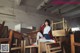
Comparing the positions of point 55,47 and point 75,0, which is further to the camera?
point 75,0

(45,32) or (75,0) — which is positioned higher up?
(75,0)

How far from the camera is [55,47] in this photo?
3.46 m

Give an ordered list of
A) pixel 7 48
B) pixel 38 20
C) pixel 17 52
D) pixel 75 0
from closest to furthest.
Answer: pixel 7 48
pixel 17 52
pixel 75 0
pixel 38 20

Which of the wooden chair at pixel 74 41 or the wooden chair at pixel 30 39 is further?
the wooden chair at pixel 30 39

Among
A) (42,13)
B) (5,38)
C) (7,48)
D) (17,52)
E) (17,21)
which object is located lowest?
(17,52)

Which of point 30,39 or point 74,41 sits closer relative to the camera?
point 74,41

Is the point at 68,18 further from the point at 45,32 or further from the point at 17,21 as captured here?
the point at 45,32

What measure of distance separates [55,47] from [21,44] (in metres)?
0.96

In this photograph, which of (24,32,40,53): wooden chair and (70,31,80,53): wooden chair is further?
(24,32,40,53): wooden chair

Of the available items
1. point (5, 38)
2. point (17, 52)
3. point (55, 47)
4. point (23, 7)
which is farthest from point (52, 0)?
point (5, 38)

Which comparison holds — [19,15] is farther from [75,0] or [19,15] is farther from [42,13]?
[75,0]

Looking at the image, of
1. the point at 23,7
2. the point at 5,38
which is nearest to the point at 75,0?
the point at 23,7

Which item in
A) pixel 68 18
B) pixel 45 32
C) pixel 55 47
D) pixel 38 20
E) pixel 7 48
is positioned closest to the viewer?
pixel 7 48

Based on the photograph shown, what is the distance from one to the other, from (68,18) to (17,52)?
5.89 m
